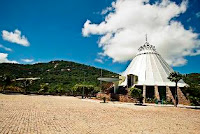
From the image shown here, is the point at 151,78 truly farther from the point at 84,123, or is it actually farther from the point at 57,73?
the point at 57,73

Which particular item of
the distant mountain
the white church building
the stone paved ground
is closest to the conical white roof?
the white church building

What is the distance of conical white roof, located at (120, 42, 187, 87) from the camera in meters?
43.5

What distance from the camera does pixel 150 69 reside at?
47750 mm

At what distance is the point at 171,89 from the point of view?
41.5 meters

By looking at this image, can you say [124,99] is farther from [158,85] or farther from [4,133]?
[4,133]

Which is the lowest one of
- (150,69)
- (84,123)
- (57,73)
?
(84,123)

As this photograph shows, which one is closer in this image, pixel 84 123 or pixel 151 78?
pixel 84 123

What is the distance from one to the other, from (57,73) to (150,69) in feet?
225

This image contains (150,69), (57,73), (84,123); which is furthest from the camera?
(57,73)

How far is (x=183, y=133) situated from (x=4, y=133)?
1064 cm

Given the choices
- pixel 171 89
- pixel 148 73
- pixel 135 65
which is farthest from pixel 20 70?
Result: pixel 171 89

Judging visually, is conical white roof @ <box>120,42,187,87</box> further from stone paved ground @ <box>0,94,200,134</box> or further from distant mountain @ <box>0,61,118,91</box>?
distant mountain @ <box>0,61,118,91</box>

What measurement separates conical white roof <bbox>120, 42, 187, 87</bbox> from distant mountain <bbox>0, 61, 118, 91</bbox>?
93.8ft

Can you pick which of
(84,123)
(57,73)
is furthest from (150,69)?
(57,73)
